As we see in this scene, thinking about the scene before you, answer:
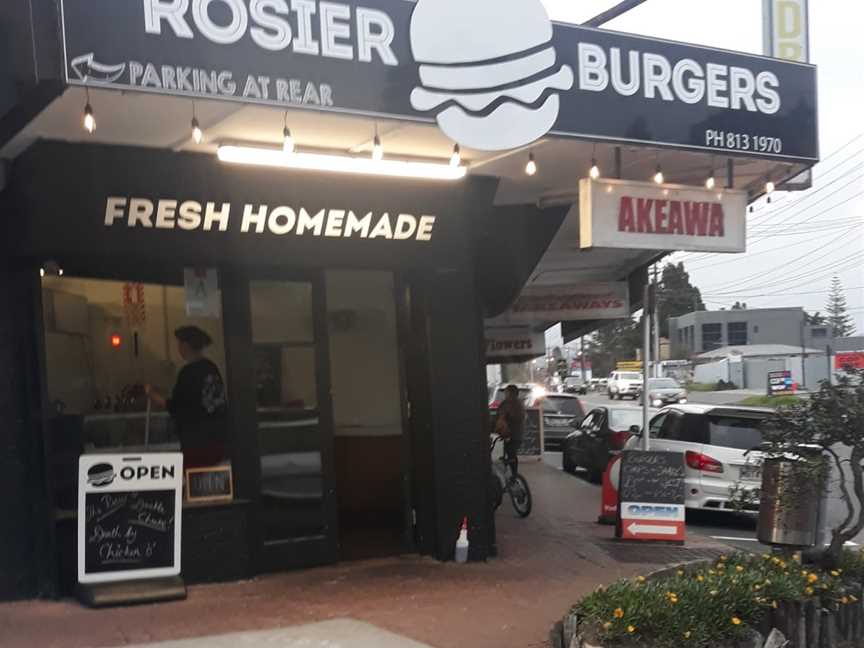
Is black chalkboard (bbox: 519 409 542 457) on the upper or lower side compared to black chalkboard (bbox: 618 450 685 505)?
lower

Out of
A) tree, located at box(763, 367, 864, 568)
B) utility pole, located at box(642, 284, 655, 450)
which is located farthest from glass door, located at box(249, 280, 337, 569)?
utility pole, located at box(642, 284, 655, 450)

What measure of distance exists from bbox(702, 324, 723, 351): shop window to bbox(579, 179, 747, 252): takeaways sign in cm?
9155

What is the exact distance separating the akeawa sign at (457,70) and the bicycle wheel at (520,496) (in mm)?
5586

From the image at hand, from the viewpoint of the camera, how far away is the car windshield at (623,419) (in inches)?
685

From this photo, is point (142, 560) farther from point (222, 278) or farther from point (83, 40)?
point (83, 40)

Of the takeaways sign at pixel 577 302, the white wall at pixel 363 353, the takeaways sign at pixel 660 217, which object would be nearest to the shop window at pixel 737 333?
the takeaways sign at pixel 577 302

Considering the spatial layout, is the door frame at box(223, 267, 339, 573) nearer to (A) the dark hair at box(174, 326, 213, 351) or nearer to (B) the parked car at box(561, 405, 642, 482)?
(A) the dark hair at box(174, 326, 213, 351)

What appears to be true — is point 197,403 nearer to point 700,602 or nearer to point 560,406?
point 700,602

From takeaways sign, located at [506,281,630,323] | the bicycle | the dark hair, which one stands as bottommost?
the bicycle

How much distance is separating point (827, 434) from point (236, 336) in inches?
187

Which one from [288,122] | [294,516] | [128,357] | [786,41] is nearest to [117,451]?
[128,357]

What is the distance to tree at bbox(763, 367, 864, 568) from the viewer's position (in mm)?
6379

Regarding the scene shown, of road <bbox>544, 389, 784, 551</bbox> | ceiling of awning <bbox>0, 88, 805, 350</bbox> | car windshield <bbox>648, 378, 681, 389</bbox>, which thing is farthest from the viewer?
car windshield <bbox>648, 378, 681, 389</bbox>

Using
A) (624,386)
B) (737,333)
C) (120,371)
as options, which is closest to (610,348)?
(737,333)
